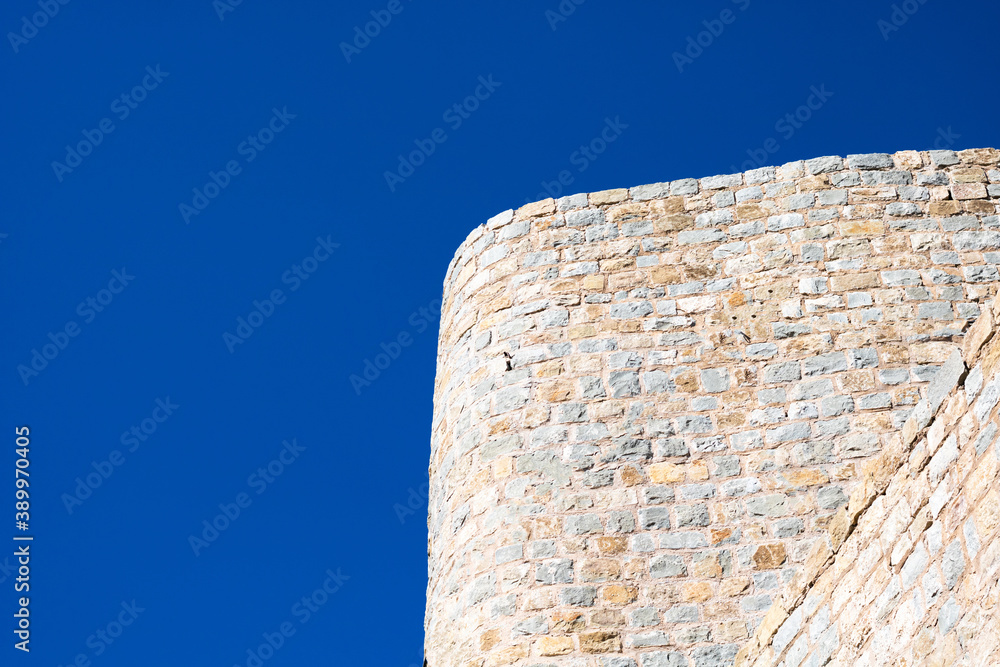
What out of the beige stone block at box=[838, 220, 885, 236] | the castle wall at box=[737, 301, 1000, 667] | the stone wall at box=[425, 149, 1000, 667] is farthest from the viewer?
the beige stone block at box=[838, 220, 885, 236]

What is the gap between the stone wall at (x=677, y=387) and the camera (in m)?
5.42

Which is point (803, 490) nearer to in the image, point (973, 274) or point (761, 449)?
point (761, 449)

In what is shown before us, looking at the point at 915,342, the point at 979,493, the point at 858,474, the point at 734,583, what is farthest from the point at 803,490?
the point at 979,493

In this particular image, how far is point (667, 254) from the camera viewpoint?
6.50m

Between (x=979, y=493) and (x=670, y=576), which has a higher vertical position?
(x=670, y=576)

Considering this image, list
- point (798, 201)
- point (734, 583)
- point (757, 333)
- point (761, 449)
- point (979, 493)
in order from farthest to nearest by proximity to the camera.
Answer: point (798, 201)
point (757, 333)
point (761, 449)
point (734, 583)
point (979, 493)

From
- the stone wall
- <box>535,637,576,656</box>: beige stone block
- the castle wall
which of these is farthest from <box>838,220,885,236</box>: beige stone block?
the castle wall

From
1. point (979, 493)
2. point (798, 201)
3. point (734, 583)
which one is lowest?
point (979, 493)

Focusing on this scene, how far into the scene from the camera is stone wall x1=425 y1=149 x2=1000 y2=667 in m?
5.42

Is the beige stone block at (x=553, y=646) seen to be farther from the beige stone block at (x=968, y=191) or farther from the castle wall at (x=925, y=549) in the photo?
the beige stone block at (x=968, y=191)

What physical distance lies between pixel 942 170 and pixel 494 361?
3.01 metres

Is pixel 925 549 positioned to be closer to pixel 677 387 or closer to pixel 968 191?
pixel 677 387

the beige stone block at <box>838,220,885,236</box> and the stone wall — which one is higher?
the beige stone block at <box>838,220,885,236</box>

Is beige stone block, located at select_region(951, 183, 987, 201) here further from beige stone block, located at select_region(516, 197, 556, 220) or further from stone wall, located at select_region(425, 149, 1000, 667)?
beige stone block, located at select_region(516, 197, 556, 220)
